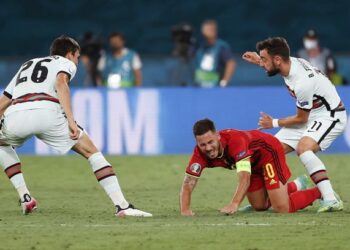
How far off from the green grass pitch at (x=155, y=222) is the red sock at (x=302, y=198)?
3.4 inches

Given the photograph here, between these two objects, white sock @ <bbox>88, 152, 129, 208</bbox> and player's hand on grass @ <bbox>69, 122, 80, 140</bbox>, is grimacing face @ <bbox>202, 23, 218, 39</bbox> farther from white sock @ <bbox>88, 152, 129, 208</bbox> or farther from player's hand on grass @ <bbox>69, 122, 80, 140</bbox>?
player's hand on grass @ <bbox>69, 122, 80, 140</bbox>

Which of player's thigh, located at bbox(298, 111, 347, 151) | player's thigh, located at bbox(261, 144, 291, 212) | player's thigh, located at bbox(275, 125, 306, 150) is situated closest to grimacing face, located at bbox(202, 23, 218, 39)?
player's thigh, located at bbox(275, 125, 306, 150)

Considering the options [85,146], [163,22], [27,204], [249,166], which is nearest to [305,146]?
[249,166]

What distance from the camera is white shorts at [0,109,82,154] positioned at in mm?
10609

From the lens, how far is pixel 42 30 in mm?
23234

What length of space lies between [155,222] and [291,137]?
7.54 feet

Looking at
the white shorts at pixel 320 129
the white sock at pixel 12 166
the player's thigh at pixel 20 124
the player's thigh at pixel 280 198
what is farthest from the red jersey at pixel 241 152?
the white sock at pixel 12 166

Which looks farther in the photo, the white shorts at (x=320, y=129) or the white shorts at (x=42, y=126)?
the white shorts at (x=320, y=129)

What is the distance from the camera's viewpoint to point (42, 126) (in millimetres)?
10617

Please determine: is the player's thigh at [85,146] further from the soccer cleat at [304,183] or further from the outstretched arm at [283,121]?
the soccer cleat at [304,183]

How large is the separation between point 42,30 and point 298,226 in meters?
14.3

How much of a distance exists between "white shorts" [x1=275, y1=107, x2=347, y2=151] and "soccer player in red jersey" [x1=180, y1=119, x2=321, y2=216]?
0.47 meters

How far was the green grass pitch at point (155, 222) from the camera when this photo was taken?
8.74 metres

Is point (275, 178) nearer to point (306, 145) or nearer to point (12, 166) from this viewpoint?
point (306, 145)
